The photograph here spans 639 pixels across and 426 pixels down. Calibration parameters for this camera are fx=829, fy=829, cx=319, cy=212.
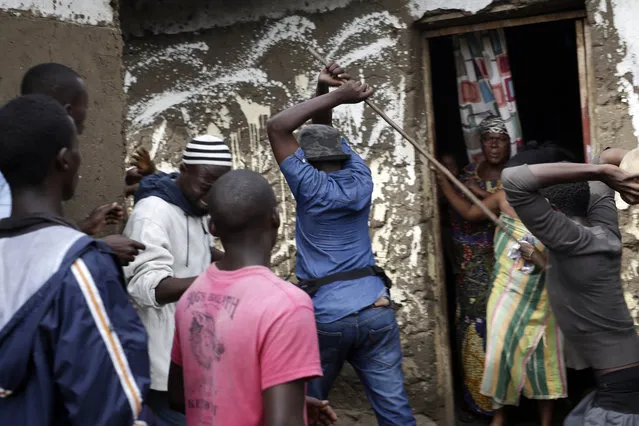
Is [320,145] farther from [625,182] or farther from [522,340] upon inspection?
[522,340]

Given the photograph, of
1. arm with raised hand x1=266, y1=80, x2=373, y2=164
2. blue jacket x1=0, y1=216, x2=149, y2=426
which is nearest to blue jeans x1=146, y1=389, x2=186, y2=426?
arm with raised hand x1=266, y1=80, x2=373, y2=164

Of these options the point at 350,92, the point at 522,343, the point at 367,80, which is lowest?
the point at 522,343

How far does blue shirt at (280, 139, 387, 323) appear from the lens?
3.59 m

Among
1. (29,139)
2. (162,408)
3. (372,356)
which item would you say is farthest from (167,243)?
(29,139)

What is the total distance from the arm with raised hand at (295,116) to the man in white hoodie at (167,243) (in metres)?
0.36

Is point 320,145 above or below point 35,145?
above

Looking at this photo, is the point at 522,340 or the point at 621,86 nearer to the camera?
the point at 621,86

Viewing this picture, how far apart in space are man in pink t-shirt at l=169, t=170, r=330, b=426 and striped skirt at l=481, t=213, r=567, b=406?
272cm

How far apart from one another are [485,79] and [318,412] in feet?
11.4

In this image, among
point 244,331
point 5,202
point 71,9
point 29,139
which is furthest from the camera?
point 71,9

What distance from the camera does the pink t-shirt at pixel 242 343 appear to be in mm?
2027

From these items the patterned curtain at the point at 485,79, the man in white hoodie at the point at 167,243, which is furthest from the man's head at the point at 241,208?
the patterned curtain at the point at 485,79

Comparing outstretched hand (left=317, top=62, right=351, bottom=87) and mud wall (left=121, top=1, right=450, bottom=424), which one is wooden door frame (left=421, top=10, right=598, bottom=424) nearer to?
mud wall (left=121, top=1, right=450, bottom=424)

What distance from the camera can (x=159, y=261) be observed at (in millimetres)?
3064
